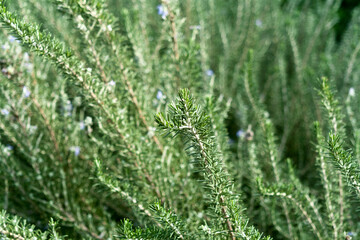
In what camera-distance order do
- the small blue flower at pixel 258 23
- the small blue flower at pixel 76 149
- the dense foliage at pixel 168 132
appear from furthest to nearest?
the small blue flower at pixel 258 23 < the small blue flower at pixel 76 149 < the dense foliage at pixel 168 132

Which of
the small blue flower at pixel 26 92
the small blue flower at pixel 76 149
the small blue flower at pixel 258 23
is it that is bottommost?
the small blue flower at pixel 76 149

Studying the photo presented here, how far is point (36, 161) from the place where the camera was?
5.26 ft

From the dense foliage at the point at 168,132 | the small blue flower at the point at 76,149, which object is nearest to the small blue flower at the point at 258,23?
the dense foliage at the point at 168,132

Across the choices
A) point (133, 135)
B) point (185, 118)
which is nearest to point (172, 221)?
point (185, 118)

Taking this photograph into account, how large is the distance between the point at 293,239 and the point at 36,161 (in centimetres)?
123

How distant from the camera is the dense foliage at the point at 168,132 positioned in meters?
0.94

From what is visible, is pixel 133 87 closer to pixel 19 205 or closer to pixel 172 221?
pixel 172 221

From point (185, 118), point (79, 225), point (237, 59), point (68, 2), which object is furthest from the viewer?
point (237, 59)

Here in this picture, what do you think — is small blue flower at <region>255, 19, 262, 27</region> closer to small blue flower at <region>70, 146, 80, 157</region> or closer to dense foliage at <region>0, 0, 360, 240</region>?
dense foliage at <region>0, 0, 360, 240</region>

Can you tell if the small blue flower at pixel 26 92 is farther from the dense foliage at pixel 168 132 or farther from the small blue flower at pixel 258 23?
the small blue flower at pixel 258 23

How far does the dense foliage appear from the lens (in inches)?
36.9

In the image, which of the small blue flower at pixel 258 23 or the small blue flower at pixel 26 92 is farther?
the small blue flower at pixel 258 23

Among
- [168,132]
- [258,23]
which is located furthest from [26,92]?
[258,23]

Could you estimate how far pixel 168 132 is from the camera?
2.70 ft
